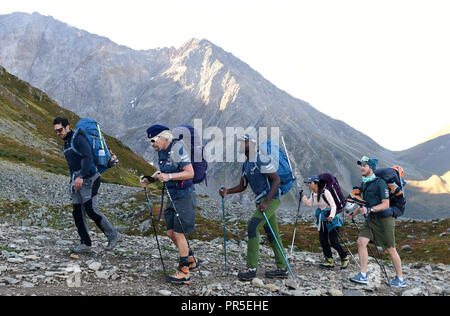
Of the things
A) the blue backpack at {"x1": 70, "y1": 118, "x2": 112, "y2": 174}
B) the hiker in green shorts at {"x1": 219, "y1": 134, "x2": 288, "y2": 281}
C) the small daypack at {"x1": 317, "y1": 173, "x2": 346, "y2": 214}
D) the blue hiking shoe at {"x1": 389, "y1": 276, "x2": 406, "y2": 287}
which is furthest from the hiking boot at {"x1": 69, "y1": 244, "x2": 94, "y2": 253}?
the blue hiking shoe at {"x1": 389, "y1": 276, "x2": 406, "y2": 287}

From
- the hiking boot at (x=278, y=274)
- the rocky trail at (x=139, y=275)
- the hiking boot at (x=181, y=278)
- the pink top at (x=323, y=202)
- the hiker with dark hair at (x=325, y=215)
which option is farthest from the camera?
the hiker with dark hair at (x=325, y=215)

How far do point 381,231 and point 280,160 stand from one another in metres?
3.57

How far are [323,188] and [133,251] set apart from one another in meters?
6.79

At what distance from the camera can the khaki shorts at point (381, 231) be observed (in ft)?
29.1

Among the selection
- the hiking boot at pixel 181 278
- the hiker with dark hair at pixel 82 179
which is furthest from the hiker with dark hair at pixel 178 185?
the hiker with dark hair at pixel 82 179

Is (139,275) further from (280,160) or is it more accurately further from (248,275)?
(280,160)

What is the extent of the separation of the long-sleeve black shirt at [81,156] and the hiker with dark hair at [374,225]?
7573mm

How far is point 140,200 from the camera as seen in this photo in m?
28.0

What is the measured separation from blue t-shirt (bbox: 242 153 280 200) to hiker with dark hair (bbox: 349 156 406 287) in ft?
8.72

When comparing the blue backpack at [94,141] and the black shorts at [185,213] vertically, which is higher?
the blue backpack at [94,141]

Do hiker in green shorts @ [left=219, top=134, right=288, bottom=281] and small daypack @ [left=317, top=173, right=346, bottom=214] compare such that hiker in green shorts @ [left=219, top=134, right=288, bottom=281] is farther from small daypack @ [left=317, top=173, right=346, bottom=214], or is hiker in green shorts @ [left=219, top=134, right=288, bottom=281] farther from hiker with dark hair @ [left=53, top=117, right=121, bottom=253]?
hiker with dark hair @ [left=53, top=117, right=121, bottom=253]

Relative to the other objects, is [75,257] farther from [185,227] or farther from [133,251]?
[185,227]

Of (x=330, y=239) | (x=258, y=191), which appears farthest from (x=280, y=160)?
(x=330, y=239)

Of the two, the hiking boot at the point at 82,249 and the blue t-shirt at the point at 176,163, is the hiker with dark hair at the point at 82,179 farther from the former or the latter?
the blue t-shirt at the point at 176,163
